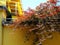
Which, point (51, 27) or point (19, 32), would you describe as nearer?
point (51, 27)

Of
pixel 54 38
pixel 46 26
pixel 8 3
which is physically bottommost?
pixel 54 38

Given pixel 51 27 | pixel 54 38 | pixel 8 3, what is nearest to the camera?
pixel 51 27

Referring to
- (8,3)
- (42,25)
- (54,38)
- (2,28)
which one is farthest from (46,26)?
(8,3)

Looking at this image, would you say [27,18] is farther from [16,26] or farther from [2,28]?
[2,28]

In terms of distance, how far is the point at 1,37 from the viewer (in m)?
6.80

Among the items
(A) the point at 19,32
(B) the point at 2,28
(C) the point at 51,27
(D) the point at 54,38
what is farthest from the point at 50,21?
(B) the point at 2,28

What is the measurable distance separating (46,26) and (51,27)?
15 cm

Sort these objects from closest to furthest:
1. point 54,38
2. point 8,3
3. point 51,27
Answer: point 51,27 → point 54,38 → point 8,3

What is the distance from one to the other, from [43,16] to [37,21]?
0.24 m

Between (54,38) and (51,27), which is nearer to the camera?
(51,27)

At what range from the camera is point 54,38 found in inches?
265

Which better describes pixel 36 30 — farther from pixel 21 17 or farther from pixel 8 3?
pixel 8 3

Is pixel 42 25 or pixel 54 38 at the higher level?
pixel 42 25

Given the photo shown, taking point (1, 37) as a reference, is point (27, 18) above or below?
above
